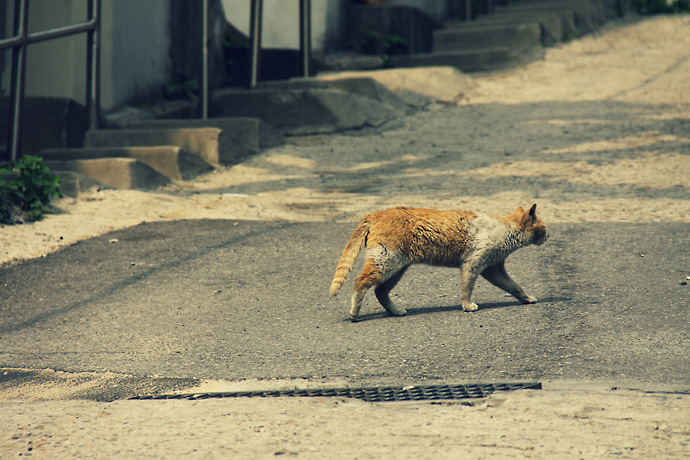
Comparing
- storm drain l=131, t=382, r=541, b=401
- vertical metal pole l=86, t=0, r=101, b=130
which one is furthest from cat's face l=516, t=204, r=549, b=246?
vertical metal pole l=86, t=0, r=101, b=130

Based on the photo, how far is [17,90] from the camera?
8625 millimetres

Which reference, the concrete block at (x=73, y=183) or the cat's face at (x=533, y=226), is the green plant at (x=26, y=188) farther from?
the cat's face at (x=533, y=226)

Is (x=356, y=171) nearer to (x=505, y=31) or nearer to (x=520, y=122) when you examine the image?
(x=520, y=122)

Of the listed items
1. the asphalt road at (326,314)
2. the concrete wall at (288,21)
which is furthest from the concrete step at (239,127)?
the concrete wall at (288,21)

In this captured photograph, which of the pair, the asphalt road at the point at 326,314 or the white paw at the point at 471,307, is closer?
the asphalt road at the point at 326,314

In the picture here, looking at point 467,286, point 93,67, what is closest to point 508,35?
point 93,67

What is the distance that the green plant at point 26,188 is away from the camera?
736 centimetres

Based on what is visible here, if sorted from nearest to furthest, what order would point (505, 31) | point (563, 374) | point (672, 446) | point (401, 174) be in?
point (672, 446) → point (563, 374) → point (401, 174) → point (505, 31)

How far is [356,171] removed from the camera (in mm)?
9984

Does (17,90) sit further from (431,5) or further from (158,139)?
(431,5)

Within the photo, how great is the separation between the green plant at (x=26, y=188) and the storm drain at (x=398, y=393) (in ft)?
14.4

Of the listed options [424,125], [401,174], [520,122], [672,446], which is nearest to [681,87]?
[520,122]

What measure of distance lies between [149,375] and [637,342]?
2589 millimetres

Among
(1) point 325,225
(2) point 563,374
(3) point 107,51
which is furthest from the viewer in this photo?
(3) point 107,51
